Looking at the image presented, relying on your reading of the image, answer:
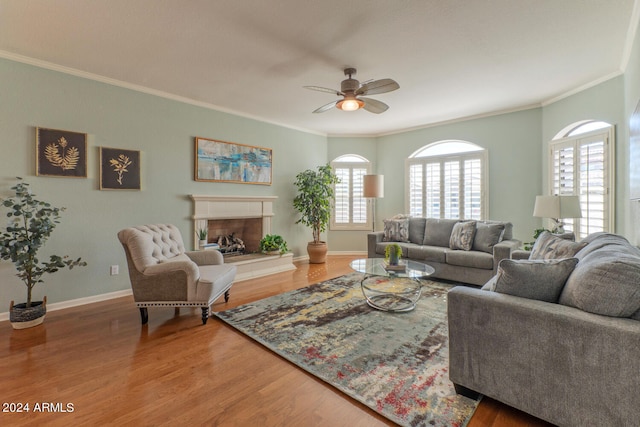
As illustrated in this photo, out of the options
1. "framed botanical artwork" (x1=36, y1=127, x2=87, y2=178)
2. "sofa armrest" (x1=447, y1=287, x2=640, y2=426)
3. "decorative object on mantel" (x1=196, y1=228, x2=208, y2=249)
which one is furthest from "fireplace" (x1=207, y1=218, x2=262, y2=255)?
"sofa armrest" (x1=447, y1=287, x2=640, y2=426)

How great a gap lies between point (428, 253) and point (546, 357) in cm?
296

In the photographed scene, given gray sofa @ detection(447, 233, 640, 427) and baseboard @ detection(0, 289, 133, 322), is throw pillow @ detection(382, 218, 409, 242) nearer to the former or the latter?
gray sofa @ detection(447, 233, 640, 427)

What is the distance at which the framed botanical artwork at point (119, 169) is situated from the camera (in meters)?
3.52

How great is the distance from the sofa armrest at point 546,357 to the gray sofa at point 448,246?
247cm

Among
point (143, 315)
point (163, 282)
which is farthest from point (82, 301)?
point (163, 282)

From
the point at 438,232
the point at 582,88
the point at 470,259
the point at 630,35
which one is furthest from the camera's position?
the point at 438,232

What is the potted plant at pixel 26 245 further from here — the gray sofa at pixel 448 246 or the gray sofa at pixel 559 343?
the gray sofa at pixel 448 246

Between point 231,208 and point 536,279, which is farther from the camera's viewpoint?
point 231,208

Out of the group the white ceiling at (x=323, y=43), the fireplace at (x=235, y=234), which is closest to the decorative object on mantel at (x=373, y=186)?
the white ceiling at (x=323, y=43)

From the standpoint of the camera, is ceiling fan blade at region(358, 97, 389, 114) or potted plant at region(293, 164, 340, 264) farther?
potted plant at region(293, 164, 340, 264)

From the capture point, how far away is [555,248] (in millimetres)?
2418

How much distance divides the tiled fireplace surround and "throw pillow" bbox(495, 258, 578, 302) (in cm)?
370

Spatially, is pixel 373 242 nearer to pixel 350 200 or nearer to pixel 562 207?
pixel 350 200

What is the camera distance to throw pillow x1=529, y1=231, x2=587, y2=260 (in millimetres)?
2271
